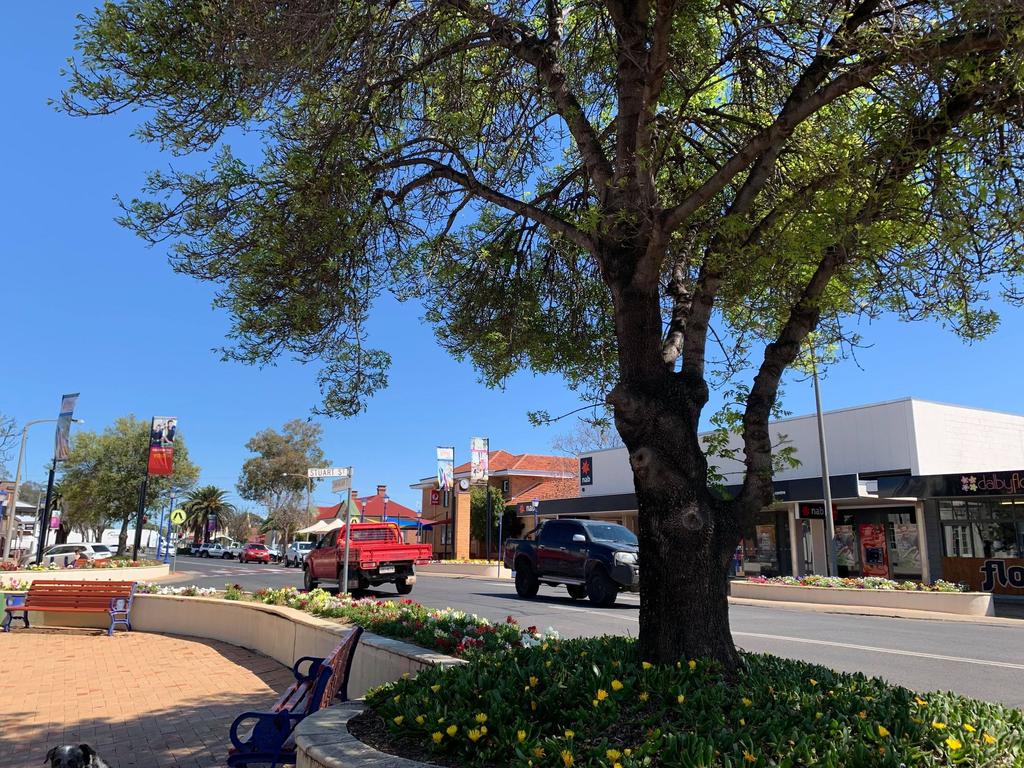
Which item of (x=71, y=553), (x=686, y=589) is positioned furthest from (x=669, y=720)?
(x=71, y=553)

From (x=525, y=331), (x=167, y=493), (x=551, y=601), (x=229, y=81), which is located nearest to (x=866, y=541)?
(x=551, y=601)

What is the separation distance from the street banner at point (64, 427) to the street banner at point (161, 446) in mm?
3265

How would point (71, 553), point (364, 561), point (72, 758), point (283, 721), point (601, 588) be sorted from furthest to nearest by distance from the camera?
1. point (71, 553)
2. point (364, 561)
3. point (601, 588)
4. point (283, 721)
5. point (72, 758)

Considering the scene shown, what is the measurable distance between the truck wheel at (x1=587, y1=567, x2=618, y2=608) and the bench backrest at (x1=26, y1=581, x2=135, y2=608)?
31.2 ft

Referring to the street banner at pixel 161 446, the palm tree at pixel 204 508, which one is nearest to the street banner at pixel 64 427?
the street banner at pixel 161 446

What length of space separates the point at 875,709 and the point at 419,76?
7.13 metres

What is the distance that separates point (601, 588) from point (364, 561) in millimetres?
6298

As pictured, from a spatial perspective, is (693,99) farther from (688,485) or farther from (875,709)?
(875,709)

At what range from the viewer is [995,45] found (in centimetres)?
436

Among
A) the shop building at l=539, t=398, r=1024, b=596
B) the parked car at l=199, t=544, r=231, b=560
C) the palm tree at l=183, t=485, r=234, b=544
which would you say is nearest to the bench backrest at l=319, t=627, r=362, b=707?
the shop building at l=539, t=398, r=1024, b=596

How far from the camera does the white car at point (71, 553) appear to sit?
3428cm

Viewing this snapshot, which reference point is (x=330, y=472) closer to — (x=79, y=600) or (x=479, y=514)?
(x=79, y=600)

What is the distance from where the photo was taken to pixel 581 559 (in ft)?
55.9

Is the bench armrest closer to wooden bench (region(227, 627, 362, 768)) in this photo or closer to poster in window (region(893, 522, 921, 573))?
wooden bench (region(227, 627, 362, 768))
